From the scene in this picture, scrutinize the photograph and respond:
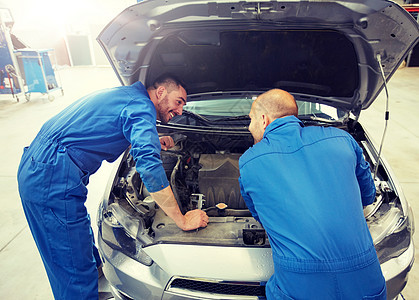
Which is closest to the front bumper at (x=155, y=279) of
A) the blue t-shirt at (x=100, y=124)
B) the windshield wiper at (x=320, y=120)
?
the blue t-shirt at (x=100, y=124)

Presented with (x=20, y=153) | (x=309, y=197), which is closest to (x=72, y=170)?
(x=309, y=197)

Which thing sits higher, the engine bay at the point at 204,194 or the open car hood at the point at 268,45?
the open car hood at the point at 268,45

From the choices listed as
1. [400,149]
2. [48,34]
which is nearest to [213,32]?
[400,149]

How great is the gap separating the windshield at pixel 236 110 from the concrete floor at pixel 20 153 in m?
1.16

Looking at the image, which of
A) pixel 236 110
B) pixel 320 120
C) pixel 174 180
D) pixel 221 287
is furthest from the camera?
pixel 236 110

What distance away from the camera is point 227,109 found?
7.58 feet

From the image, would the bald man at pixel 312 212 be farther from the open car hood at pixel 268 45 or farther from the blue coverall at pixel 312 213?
the open car hood at pixel 268 45

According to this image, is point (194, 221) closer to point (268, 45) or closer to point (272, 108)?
point (272, 108)

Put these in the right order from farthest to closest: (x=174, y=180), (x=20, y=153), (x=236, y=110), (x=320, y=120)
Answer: (x=20, y=153)
(x=236, y=110)
(x=320, y=120)
(x=174, y=180)

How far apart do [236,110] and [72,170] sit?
128 centimetres

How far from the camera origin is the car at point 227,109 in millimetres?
1233

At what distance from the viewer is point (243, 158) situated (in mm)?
1134

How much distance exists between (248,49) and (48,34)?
508 inches

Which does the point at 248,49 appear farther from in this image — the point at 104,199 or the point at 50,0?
the point at 50,0
